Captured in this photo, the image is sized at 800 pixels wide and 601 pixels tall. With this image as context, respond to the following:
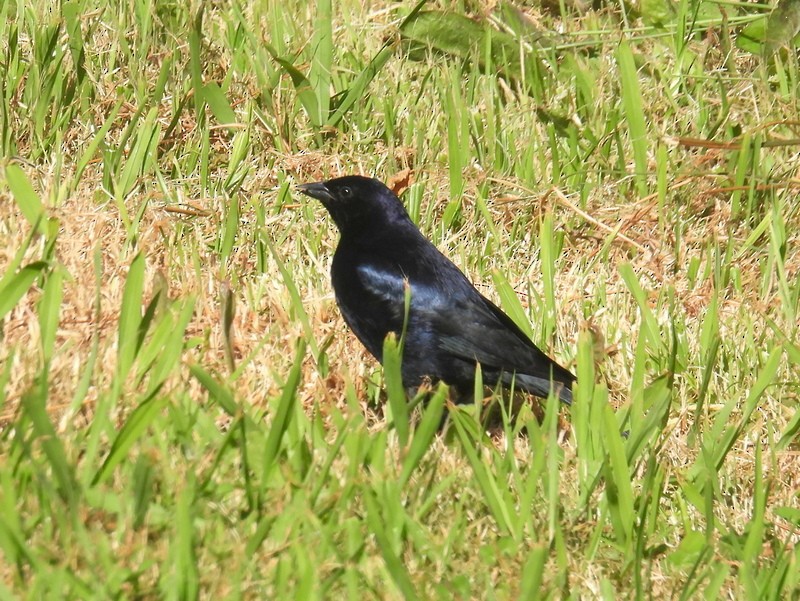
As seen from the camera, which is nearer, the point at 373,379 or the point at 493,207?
the point at 373,379

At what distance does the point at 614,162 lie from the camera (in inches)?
197

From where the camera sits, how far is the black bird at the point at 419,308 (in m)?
3.81

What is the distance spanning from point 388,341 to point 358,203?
5.24 ft

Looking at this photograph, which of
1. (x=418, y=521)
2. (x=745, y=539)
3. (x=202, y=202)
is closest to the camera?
(x=418, y=521)

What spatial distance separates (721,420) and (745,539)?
508 mm

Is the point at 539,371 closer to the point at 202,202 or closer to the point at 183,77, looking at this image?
the point at 202,202

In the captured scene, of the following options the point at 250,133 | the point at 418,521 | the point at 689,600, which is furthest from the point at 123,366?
the point at 250,133

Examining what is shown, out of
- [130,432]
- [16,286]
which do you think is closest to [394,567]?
[130,432]

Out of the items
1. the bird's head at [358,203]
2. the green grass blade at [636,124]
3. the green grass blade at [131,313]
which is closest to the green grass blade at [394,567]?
the green grass blade at [131,313]

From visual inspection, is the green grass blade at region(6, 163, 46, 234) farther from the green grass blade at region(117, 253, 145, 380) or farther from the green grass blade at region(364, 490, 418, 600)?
the green grass blade at region(364, 490, 418, 600)

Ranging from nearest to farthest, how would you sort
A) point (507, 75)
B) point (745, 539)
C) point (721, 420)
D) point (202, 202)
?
1. point (745, 539)
2. point (721, 420)
3. point (202, 202)
4. point (507, 75)

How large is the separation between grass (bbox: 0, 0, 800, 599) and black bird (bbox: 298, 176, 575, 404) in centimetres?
15

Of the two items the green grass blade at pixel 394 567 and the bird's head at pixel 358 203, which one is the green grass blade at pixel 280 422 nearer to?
the green grass blade at pixel 394 567

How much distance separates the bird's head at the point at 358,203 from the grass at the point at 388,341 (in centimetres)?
19
